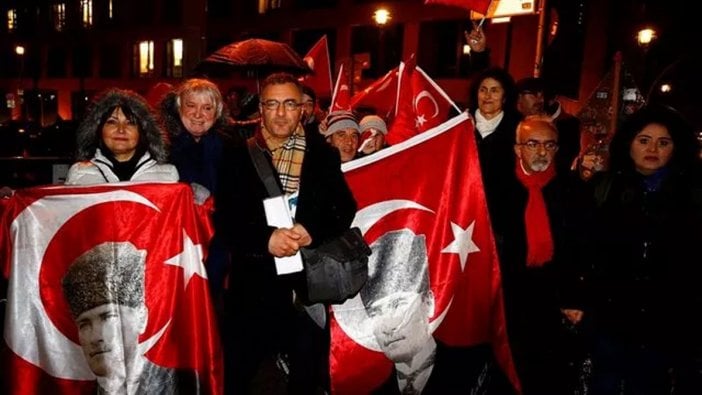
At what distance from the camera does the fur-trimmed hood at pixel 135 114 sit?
3396 millimetres

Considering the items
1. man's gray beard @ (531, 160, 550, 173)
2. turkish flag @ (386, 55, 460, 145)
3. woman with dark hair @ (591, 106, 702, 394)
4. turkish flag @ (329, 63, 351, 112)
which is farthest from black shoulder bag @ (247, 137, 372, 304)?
turkish flag @ (329, 63, 351, 112)

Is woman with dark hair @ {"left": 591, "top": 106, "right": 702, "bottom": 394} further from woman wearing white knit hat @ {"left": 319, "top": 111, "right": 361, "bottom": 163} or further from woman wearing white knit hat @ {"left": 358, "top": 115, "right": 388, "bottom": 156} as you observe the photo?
woman wearing white knit hat @ {"left": 358, "top": 115, "right": 388, "bottom": 156}

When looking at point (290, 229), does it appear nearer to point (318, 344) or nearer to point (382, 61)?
point (318, 344)

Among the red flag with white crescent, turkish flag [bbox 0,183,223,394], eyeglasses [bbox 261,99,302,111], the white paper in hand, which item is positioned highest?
the red flag with white crescent

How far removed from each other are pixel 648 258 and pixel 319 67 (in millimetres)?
6488

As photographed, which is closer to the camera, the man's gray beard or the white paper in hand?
the white paper in hand

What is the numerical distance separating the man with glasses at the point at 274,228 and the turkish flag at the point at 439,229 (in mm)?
459

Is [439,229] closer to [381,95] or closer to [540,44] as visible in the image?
[381,95]

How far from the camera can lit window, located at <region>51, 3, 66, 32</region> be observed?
4766 cm

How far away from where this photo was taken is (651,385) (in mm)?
3289

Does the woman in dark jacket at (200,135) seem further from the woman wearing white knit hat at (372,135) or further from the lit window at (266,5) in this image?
the lit window at (266,5)

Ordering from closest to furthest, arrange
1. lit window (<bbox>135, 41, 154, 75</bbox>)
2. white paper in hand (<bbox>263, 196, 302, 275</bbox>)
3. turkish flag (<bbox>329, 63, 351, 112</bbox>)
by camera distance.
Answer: white paper in hand (<bbox>263, 196, 302, 275</bbox>)
turkish flag (<bbox>329, 63, 351, 112</bbox>)
lit window (<bbox>135, 41, 154, 75</bbox>)

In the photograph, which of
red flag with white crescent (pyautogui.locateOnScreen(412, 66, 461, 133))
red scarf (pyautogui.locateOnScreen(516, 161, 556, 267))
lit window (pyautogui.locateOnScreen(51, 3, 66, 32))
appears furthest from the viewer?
lit window (pyautogui.locateOnScreen(51, 3, 66, 32))

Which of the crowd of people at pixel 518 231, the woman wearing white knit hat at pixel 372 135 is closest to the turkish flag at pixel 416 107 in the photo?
the woman wearing white knit hat at pixel 372 135
